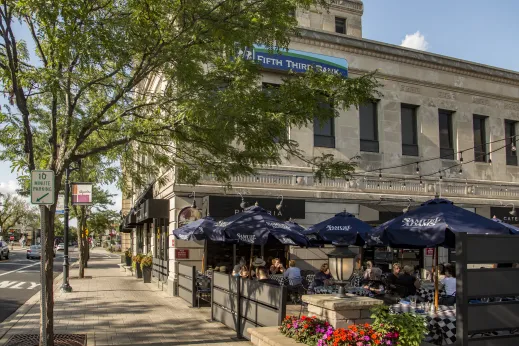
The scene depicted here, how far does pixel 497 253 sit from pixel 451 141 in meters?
17.8

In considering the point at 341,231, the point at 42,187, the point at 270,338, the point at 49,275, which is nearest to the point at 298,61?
the point at 341,231

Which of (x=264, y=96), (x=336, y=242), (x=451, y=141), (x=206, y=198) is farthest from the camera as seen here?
(x=451, y=141)

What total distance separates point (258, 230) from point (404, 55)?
1338 cm

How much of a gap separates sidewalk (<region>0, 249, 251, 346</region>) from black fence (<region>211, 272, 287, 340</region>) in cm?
29

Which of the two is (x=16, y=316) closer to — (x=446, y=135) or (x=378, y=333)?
(x=378, y=333)

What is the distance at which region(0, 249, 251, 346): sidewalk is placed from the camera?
33.0 feet

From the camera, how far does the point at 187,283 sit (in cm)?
1501

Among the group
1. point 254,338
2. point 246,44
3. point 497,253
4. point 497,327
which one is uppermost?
point 246,44

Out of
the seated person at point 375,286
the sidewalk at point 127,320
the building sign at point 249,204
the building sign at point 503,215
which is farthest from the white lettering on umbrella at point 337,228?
the building sign at point 503,215

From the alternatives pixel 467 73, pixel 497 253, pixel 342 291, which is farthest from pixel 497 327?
pixel 467 73

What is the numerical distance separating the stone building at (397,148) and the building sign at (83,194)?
2.73 m

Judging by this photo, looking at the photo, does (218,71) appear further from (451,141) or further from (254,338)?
(451,141)

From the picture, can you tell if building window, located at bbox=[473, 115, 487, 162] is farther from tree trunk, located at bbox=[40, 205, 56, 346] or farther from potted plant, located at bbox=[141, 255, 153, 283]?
tree trunk, located at bbox=[40, 205, 56, 346]

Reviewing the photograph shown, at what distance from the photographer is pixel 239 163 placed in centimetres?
995
